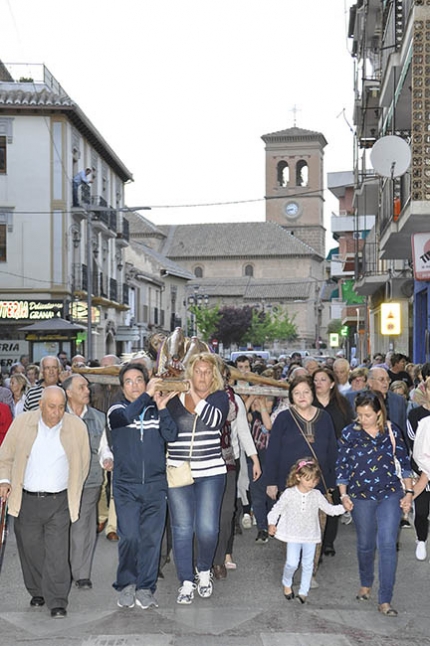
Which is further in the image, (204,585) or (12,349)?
(12,349)

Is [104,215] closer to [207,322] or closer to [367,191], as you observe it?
[367,191]

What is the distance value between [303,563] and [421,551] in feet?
6.39

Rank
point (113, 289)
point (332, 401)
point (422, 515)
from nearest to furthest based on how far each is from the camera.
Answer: point (422, 515)
point (332, 401)
point (113, 289)

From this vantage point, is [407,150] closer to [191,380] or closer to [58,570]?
[191,380]

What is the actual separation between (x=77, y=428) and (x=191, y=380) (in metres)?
0.96

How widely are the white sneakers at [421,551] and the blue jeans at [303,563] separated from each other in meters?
1.82

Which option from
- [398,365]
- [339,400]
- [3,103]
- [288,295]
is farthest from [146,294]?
[339,400]

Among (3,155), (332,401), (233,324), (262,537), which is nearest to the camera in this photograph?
(262,537)

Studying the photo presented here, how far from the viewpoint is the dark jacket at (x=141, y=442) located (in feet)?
23.3

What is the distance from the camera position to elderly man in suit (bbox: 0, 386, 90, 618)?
7.00 m

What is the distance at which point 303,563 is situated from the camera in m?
7.51

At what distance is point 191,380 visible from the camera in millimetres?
7539

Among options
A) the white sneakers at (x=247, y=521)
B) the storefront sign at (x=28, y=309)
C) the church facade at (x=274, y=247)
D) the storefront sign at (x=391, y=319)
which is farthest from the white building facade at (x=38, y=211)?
the church facade at (x=274, y=247)

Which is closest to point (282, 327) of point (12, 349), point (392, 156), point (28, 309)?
point (28, 309)
